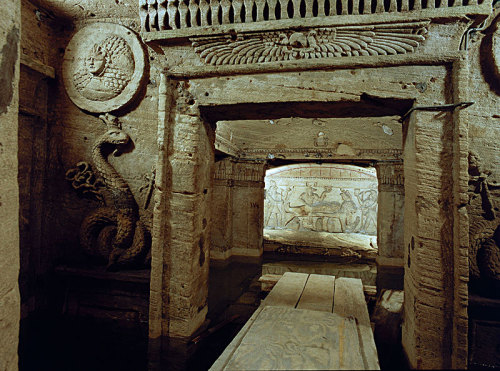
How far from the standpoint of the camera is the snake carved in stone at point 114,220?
3.06 m

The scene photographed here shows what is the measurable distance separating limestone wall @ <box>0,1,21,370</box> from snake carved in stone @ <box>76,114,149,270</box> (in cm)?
161

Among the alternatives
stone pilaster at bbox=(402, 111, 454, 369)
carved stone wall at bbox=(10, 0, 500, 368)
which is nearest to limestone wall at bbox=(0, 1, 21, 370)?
carved stone wall at bbox=(10, 0, 500, 368)

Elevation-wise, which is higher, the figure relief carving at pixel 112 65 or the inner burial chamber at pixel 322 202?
the figure relief carving at pixel 112 65

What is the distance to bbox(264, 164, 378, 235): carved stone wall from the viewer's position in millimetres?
9273

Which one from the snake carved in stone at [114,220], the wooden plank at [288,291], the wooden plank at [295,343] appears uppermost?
the snake carved in stone at [114,220]

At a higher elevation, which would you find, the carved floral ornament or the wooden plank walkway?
the carved floral ornament

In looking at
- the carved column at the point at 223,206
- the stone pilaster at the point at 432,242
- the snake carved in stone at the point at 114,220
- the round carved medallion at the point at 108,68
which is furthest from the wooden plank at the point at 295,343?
the carved column at the point at 223,206

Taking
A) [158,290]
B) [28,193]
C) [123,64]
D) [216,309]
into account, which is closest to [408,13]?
[123,64]

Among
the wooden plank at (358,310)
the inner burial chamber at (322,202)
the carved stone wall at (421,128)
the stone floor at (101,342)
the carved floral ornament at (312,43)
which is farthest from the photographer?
the inner burial chamber at (322,202)

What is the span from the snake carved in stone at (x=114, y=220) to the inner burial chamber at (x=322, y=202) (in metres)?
6.07

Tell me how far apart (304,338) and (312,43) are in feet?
7.24

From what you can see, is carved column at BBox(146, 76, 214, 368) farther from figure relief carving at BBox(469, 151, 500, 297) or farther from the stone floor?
figure relief carving at BBox(469, 151, 500, 297)

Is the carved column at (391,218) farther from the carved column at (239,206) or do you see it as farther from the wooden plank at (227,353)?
the wooden plank at (227,353)

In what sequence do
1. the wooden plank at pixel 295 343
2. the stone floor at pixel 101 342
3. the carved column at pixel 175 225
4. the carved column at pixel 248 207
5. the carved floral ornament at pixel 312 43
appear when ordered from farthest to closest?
the carved column at pixel 248 207 < the stone floor at pixel 101 342 < the carved column at pixel 175 225 < the carved floral ornament at pixel 312 43 < the wooden plank at pixel 295 343
